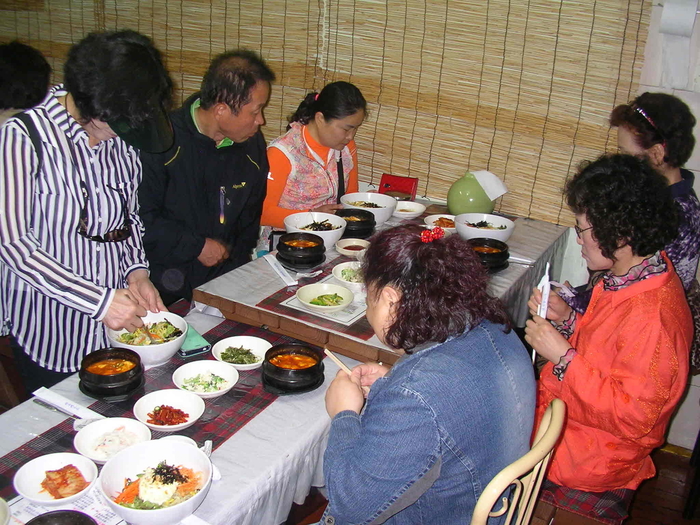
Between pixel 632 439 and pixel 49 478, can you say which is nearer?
pixel 49 478

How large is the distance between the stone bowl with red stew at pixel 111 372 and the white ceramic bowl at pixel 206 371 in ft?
0.36

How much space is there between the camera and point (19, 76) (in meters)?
2.89

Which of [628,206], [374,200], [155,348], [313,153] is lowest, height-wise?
[155,348]

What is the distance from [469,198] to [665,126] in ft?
3.54

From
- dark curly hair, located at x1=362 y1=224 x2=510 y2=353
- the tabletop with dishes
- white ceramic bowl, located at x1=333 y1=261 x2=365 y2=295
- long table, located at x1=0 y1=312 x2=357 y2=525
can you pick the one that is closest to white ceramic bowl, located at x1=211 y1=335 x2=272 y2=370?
the tabletop with dishes

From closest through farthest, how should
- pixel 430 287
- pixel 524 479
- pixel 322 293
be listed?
pixel 430 287, pixel 524 479, pixel 322 293

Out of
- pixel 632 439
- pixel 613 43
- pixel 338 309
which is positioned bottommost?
pixel 632 439

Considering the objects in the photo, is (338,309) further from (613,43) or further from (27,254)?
(613,43)

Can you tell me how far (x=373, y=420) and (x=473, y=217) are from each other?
7.06 ft

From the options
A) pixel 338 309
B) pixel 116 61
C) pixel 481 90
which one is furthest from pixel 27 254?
pixel 481 90

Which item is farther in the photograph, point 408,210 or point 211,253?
point 408,210

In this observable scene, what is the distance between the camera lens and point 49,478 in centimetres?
126

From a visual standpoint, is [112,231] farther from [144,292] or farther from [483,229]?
[483,229]

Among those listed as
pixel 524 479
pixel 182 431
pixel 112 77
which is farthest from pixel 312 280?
pixel 524 479
